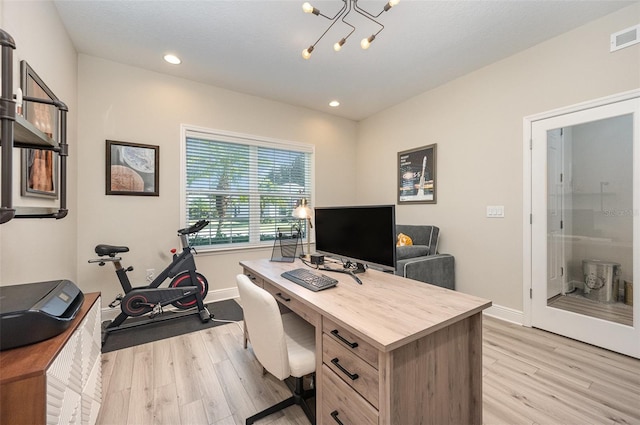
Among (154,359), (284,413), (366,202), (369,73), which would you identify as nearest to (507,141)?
(369,73)

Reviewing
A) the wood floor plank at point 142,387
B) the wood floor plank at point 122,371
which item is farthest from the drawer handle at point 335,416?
the wood floor plank at point 122,371

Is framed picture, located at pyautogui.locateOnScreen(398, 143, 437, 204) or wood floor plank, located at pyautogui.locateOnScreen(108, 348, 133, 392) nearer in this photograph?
wood floor plank, located at pyautogui.locateOnScreen(108, 348, 133, 392)

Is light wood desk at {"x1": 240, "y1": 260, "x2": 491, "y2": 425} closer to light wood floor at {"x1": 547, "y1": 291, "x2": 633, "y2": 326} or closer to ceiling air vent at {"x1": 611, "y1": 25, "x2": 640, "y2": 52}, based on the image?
light wood floor at {"x1": 547, "y1": 291, "x2": 633, "y2": 326}

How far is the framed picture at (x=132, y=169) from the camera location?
2.89m

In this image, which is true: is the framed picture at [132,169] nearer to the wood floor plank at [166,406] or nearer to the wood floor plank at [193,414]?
the wood floor plank at [166,406]

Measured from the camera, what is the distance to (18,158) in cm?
152

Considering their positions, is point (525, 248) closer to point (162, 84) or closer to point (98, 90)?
point (162, 84)

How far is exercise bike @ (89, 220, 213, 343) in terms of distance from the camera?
256 cm

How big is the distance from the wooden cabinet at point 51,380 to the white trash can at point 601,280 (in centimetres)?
365

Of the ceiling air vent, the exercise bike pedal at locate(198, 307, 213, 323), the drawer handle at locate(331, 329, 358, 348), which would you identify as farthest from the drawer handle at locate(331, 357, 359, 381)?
the ceiling air vent

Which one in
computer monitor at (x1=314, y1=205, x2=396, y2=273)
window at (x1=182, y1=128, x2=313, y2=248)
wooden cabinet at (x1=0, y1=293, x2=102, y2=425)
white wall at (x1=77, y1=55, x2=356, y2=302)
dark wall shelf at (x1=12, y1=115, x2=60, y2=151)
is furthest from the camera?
window at (x1=182, y1=128, x2=313, y2=248)

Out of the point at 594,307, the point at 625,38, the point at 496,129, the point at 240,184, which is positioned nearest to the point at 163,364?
the point at 240,184

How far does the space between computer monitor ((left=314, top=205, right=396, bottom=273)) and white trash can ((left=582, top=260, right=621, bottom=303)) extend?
7.27ft

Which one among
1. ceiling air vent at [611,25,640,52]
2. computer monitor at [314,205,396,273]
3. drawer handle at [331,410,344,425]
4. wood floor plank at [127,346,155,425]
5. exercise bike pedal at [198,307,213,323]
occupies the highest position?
ceiling air vent at [611,25,640,52]
